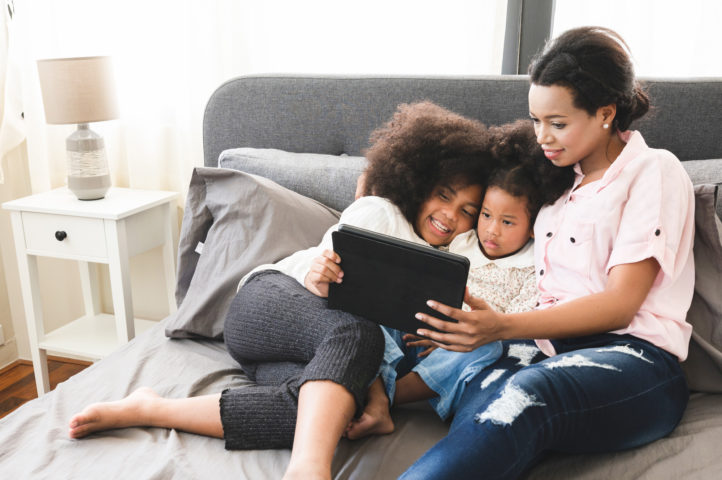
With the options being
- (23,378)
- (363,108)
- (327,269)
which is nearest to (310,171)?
(363,108)

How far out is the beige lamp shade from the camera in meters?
1.84

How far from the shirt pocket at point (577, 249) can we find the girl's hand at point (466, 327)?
222mm

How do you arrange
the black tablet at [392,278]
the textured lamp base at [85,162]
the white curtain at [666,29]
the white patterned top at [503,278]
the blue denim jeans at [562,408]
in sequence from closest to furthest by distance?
the blue denim jeans at [562,408] → the black tablet at [392,278] → the white patterned top at [503,278] → the white curtain at [666,29] → the textured lamp base at [85,162]

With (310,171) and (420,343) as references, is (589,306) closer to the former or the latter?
(420,343)

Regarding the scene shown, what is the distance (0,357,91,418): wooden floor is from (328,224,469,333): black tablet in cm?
162

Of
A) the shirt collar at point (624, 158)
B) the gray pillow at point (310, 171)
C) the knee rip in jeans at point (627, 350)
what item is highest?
the shirt collar at point (624, 158)

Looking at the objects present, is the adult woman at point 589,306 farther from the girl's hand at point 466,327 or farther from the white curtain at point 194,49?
the white curtain at point 194,49

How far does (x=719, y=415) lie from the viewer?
110 centimetres

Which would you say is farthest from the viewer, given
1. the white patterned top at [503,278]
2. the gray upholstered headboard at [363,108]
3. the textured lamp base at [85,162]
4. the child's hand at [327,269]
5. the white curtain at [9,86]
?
the white curtain at [9,86]

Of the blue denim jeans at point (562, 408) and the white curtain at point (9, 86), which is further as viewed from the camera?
the white curtain at point (9, 86)

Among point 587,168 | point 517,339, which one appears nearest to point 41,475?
point 517,339

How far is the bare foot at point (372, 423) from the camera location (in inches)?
41.8

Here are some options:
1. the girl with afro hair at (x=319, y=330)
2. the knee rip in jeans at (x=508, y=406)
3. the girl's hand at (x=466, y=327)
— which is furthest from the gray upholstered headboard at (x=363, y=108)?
the knee rip in jeans at (x=508, y=406)

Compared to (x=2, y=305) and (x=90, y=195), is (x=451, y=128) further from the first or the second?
(x=2, y=305)
